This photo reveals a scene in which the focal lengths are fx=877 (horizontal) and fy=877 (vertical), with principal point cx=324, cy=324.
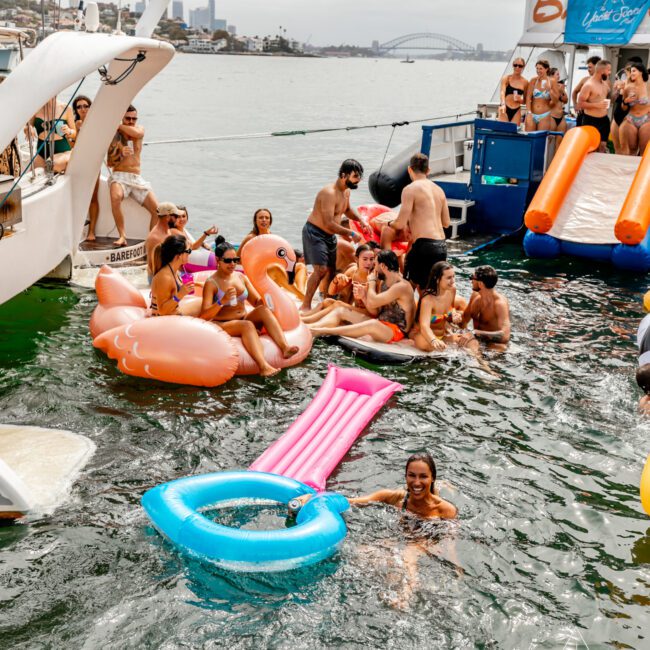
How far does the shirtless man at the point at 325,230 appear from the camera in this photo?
870 centimetres

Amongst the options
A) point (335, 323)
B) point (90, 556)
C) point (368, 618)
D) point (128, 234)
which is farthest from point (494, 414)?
point (128, 234)

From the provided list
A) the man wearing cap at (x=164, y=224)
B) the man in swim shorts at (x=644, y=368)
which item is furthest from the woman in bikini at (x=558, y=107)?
the man wearing cap at (x=164, y=224)

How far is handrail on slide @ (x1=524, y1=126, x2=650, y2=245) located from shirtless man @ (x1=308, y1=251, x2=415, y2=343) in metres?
4.28

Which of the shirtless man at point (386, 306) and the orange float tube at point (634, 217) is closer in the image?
the shirtless man at point (386, 306)

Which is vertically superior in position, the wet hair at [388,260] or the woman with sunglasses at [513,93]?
the woman with sunglasses at [513,93]

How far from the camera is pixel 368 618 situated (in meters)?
4.40

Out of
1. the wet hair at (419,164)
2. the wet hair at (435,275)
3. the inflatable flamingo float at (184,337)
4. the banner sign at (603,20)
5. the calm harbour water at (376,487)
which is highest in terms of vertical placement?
the banner sign at (603,20)

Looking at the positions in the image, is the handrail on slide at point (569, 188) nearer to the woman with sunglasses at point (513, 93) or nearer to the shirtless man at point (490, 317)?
the woman with sunglasses at point (513, 93)

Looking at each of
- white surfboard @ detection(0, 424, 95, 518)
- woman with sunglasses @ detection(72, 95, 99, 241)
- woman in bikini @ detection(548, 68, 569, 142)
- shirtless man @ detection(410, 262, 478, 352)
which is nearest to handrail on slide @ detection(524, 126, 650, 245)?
woman in bikini @ detection(548, 68, 569, 142)

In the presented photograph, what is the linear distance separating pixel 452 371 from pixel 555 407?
3.45 feet

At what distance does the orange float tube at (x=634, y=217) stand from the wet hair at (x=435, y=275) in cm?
406

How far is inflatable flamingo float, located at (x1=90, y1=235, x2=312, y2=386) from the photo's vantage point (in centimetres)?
724

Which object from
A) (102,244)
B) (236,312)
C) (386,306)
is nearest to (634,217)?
(386,306)

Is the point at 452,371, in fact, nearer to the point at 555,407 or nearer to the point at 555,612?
the point at 555,407
